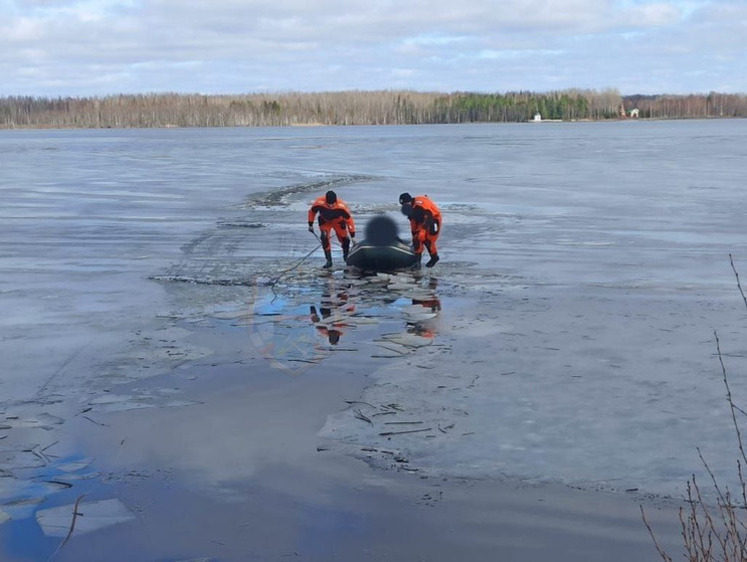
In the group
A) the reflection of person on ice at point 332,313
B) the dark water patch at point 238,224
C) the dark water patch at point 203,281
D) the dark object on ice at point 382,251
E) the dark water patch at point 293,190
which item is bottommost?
the reflection of person on ice at point 332,313

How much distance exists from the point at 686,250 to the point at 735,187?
14098mm

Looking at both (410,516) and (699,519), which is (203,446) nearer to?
(410,516)

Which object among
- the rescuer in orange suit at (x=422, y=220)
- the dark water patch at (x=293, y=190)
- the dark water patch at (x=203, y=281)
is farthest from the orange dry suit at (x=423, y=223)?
the dark water patch at (x=293, y=190)

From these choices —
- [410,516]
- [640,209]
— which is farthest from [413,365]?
[640,209]

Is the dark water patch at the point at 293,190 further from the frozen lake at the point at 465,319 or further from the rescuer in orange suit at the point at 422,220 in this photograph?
the rescuer in orange suit at the point at 422,220

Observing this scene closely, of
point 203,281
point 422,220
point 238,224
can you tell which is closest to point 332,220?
point 422,220

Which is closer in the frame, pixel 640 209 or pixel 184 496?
pixel 184 496

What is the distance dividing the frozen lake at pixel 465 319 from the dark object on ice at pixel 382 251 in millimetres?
493

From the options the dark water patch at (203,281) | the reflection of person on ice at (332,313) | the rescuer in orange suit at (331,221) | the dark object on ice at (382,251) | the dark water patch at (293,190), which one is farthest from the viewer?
the dark water patch at (293,190)

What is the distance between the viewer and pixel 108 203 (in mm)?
28391

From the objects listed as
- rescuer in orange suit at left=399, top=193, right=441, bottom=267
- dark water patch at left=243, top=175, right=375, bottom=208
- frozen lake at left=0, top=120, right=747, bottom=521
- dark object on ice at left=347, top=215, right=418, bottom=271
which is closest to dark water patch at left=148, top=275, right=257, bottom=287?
frozen lake at left=0, top=120, right=747, bottom=521

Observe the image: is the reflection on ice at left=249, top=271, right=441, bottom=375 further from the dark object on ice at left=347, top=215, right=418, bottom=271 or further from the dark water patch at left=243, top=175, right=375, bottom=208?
the dark water patch at left=243, top=175, right=375, bottom=208

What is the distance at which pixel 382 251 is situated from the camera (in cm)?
1562

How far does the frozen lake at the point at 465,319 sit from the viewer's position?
7789mm
